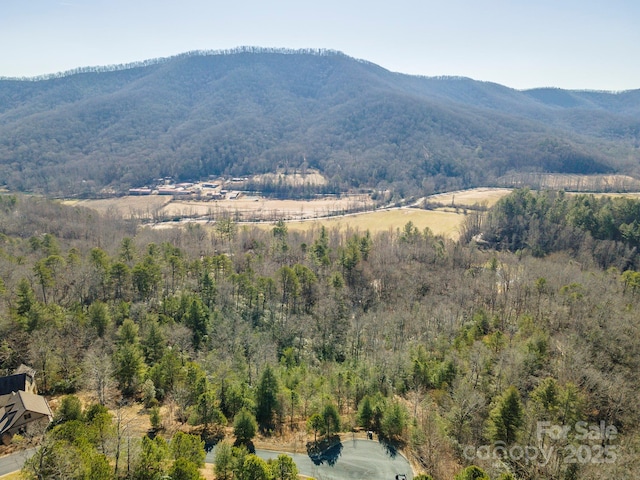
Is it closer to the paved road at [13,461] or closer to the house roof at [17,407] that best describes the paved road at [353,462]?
the paved road at [13,461]

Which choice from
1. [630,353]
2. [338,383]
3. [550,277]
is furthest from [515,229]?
[338,383]

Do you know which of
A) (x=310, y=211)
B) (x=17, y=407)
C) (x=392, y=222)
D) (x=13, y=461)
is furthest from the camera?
(x=310, y=211)

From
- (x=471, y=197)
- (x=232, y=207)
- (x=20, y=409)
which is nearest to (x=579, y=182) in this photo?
(x=471, y=197)

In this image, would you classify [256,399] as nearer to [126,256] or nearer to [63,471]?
[63,471]

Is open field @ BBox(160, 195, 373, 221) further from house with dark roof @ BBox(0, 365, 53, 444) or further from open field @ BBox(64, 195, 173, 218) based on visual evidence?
house with dark roof @ BBox(0, 365, 53, 444)

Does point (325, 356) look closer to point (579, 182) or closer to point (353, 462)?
point (353, 462)

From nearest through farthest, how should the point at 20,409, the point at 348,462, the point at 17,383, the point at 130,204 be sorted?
1. the point at 348,462
2. the point at 20,409
3. the point at 17,383
4. the point at 130,204

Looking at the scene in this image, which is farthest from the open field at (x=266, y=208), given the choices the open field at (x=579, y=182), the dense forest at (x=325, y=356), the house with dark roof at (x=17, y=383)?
the house with dark roof at (x=17, y=383)
